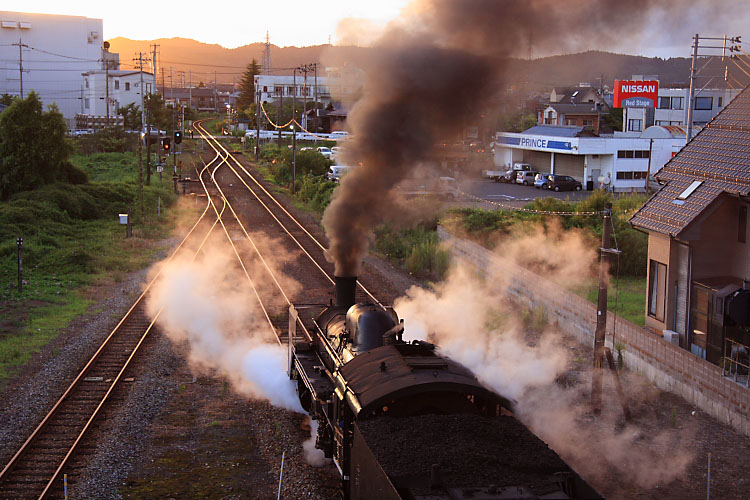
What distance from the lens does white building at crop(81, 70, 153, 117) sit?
9106 cm

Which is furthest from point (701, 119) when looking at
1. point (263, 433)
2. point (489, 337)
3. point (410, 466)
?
point (410, 466)

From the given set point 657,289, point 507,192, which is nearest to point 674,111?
point 507,192

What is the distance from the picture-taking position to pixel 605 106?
3024 inches

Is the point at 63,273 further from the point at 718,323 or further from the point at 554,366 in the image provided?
the point at 718,323

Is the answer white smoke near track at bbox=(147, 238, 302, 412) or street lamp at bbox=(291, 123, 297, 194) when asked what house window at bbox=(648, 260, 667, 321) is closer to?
white smoke near track at bbox=(147, 238, 302, 412)

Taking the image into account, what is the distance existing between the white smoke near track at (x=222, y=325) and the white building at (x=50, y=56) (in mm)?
80108

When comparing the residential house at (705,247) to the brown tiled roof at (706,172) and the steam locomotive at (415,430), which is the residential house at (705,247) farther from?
the steam locomotive at (415,430)

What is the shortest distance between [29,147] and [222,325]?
2352cm

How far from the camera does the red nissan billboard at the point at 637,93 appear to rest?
58375 mm

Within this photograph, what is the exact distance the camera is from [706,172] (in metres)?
17.6

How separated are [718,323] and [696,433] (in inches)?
139

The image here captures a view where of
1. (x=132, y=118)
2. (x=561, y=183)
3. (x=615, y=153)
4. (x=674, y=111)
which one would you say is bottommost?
(x=561, y=183)

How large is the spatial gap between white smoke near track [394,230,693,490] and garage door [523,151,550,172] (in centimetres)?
3425

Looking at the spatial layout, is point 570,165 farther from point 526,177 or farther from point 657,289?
point 657,289
